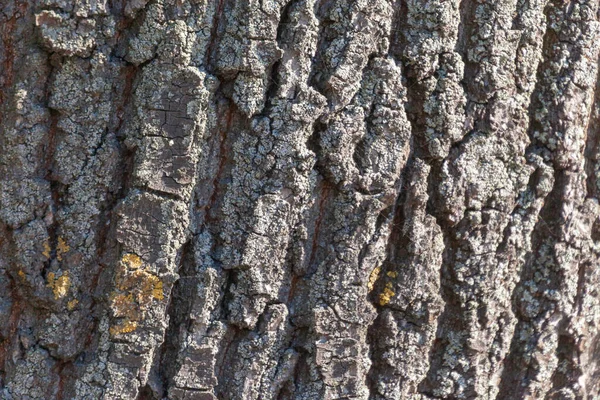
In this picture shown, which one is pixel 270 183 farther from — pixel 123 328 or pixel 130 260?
pixel 123 328

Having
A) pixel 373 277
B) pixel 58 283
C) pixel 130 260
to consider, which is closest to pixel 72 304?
pixel 58 283

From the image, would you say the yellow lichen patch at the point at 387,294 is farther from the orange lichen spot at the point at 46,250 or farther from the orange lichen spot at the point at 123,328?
the orange lichen spot at the point at 46,250

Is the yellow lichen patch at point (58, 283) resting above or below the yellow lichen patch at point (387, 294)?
below

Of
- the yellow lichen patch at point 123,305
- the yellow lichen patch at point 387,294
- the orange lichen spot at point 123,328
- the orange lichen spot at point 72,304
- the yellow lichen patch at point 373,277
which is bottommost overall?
the orange lichen spot at point 123,328

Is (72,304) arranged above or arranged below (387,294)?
below

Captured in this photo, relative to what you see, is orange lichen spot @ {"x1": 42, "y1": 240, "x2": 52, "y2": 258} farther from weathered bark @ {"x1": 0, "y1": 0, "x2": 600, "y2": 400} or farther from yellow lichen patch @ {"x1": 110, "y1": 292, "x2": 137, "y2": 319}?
yellow lichen patch @ {"x1": 110, "y1": 292, "x2": 137, "y2": 319}

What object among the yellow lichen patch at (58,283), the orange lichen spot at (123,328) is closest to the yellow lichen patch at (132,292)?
the orange lichen spot at (123,328)

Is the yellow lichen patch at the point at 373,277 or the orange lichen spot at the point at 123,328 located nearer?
the orange lichen spot at the point at 123,328
